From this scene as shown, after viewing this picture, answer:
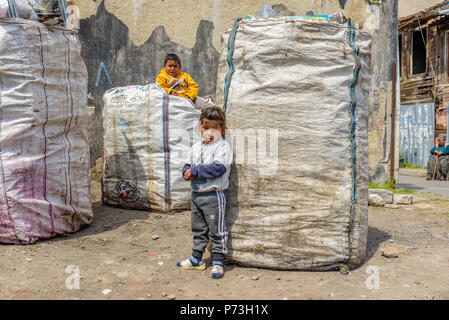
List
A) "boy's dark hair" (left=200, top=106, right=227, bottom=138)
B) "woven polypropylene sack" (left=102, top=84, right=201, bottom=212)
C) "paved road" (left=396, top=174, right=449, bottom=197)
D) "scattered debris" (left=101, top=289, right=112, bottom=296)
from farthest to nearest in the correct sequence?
"paved road" (left=396, top=174, right=449, bottom=197), "woven polypropylene sack" (left=102, top=84, right=201, bottom=212), "boy's dark hair" (left=200, top=106, right=227, bottom=138), "scattered debris" (left=101, top=289, right=112, bottom=296)

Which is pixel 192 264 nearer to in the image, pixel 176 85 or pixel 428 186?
pixel 176 85

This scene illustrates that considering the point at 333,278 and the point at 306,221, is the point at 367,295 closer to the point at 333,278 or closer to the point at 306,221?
the point at 333,278

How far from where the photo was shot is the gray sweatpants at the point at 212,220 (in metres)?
2.30

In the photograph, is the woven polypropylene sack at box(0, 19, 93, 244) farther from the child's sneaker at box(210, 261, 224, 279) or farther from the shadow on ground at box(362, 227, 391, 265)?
the shadow on ground at box(362, 227, 391, 265)

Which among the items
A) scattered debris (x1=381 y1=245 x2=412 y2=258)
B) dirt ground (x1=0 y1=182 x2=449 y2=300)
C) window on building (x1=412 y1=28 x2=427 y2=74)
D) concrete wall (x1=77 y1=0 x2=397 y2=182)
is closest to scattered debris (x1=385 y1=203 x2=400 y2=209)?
dirt ground (x1=0 y1=182 x2=449 y2=300)

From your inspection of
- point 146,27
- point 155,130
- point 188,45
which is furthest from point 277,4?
point 155,130

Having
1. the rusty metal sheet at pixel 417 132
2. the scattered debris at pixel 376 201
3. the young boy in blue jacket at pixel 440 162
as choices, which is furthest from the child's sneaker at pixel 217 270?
the rusty metal sheet at pixel 417 132

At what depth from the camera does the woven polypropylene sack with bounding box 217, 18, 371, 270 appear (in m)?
2.22

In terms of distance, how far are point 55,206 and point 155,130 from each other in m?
1.11

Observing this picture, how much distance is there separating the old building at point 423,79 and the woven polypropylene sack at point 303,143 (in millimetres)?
11778

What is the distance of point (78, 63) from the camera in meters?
2.98

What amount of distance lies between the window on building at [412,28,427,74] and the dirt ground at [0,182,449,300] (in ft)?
42.5

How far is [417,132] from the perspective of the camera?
13.4 m

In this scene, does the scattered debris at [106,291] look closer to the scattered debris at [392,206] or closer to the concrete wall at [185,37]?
the concrete wall at [185,37]
